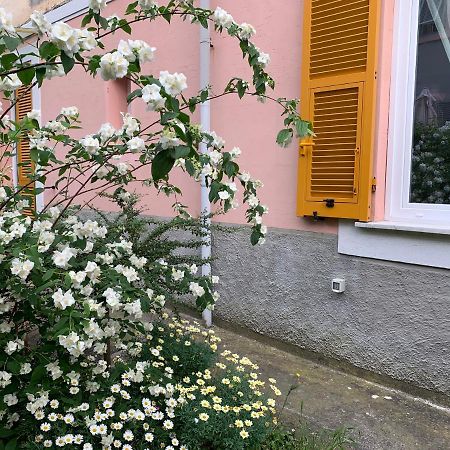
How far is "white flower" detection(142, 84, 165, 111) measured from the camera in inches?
54.8

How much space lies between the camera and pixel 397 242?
290cm

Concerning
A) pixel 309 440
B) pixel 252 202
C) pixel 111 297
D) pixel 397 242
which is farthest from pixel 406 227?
pixel 111 297

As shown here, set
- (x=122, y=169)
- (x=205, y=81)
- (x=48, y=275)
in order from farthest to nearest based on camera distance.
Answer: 1. (x=205, y=81)
2. (x=122, y=169)
3. (x=48, y=275)

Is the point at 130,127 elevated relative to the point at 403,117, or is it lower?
lower

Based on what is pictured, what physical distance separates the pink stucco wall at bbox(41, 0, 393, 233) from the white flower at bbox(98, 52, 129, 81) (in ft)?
6.47

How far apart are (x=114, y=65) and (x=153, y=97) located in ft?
0.60

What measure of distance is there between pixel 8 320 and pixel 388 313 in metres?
2.20

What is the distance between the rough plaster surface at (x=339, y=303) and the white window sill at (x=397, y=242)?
0.20ft

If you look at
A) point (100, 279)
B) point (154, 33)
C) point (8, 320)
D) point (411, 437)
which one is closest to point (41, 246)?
point (100, 279)

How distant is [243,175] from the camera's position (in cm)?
211

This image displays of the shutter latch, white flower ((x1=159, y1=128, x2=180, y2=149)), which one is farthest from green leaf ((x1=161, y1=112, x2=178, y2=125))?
the shutter latch

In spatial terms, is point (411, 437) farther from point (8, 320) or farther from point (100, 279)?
point (8, 320)

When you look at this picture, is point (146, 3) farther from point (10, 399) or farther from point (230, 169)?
point (10, 399)

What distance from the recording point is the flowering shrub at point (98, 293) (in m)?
1.64
